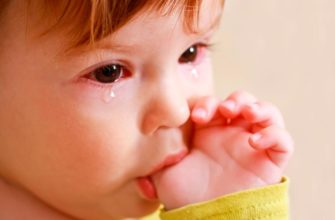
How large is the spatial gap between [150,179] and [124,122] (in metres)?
0.08

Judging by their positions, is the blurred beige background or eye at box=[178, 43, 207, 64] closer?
eye at box=[178, 43, 207, 64]

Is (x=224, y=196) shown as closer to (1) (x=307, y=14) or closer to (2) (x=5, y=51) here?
(2) (x=5, y=51)

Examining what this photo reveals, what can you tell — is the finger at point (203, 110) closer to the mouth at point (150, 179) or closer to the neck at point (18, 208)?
the mouth at point (150, 179)

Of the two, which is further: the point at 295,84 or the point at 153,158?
the point at 295,84

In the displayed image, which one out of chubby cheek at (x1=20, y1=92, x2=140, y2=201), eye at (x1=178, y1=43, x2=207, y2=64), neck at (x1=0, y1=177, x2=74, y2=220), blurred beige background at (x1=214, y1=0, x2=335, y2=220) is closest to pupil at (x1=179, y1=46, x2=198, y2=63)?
eye at (x1=178, y1=43, x2=207, y2=64)

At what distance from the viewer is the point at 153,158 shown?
27.6 inches

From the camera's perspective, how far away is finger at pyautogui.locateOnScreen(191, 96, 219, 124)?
0.71 m

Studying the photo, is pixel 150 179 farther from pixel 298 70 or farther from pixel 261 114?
pixel 298 70

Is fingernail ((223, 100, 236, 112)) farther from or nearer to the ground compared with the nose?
farther from the ground

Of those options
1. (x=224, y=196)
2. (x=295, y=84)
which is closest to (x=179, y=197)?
(x=224, y=196)

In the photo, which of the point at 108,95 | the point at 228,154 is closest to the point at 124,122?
the point at 108,95

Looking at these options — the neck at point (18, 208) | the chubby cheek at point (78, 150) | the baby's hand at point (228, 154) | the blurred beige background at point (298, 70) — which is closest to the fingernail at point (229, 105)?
the baby's hand at point (228, 154)

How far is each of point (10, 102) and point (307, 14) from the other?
588 mm

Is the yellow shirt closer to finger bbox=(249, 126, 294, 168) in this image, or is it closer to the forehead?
finger bbox=(249, 126, 294, 168)
